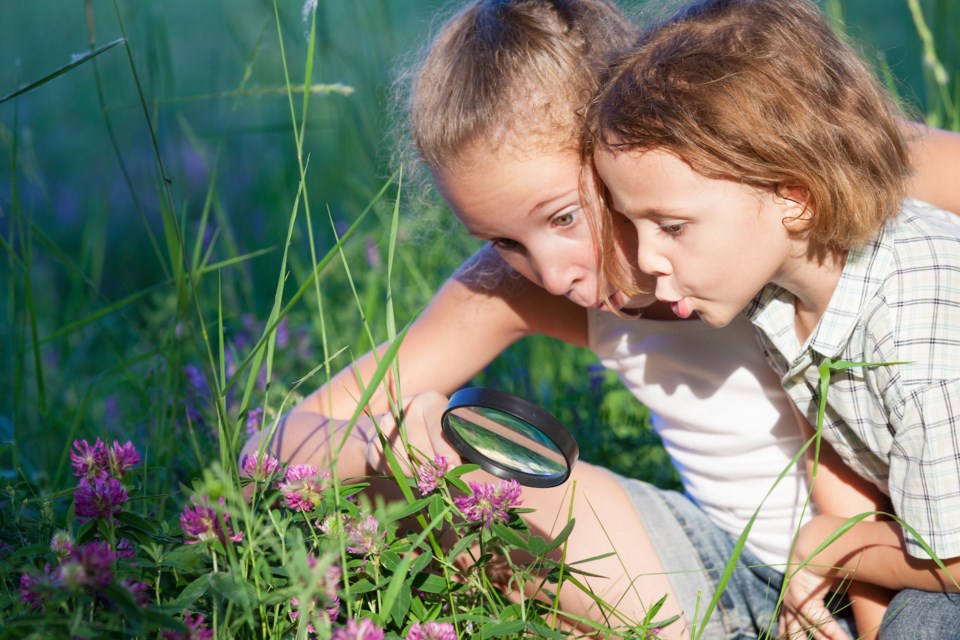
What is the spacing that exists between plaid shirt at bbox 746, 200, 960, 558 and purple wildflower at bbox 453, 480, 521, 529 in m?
0.61

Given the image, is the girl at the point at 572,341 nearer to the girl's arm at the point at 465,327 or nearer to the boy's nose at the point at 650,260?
the girl's arm at the point at 465,327

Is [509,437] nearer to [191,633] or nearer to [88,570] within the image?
[191,633]

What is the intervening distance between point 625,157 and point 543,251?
29 cm

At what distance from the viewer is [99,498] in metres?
1.40

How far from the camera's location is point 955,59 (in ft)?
13.8

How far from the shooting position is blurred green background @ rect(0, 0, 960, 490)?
2.21 meters

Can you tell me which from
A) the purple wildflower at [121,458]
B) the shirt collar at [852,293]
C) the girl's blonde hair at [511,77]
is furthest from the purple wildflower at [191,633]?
the shirt collar at [852,293]

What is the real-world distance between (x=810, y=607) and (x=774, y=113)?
911 mm

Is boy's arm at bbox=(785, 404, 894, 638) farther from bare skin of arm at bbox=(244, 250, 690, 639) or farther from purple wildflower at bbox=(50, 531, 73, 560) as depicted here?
purple wildflower at bbox=(50, 531, 73, 560)

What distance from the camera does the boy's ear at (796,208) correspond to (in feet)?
5.57

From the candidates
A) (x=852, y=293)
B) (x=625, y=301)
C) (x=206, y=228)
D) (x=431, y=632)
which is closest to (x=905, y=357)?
(x=852, y=293)

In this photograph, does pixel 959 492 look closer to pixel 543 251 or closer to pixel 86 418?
pixel 543 251

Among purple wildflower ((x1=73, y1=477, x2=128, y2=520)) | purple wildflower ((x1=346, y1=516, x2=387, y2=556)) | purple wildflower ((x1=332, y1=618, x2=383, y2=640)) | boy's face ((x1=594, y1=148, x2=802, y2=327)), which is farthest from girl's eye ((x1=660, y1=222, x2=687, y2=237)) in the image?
purple wildflower ((x1=73, y1=477, x2=128, y2=520))

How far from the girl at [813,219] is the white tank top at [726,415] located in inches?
12.6
